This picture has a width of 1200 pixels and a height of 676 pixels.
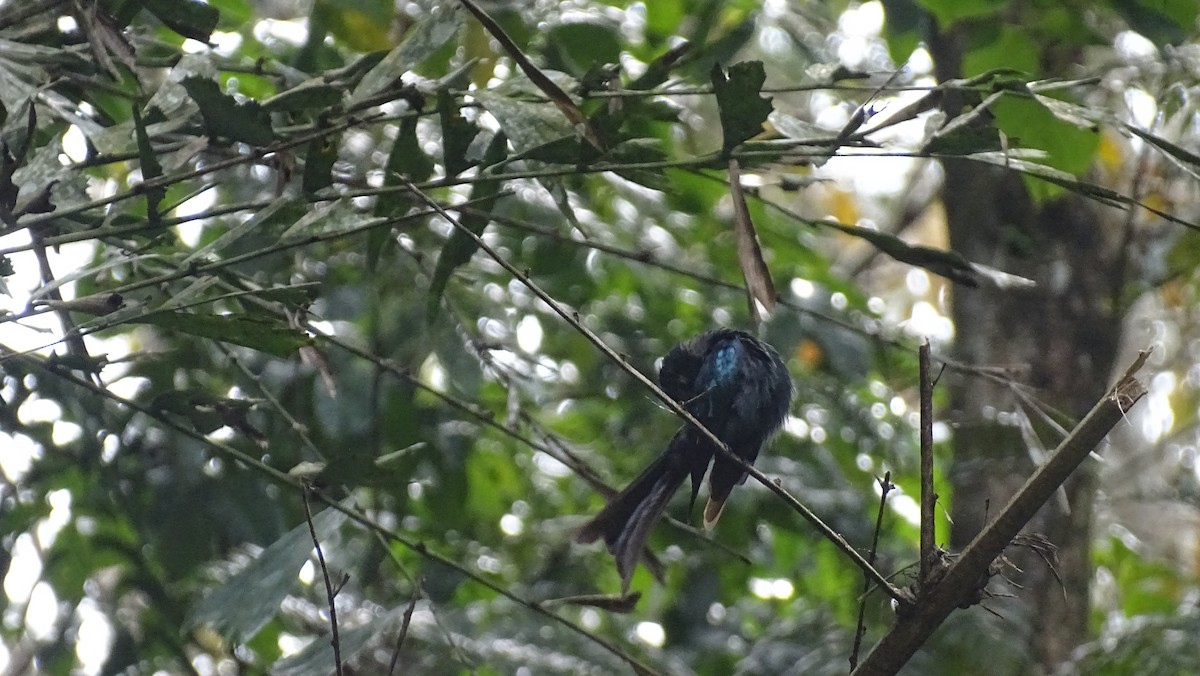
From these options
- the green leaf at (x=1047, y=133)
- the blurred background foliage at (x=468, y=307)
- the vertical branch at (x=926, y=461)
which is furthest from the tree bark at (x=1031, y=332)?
the vertical branch at (x=926, y=461)

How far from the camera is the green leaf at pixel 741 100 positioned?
1556 millimetres

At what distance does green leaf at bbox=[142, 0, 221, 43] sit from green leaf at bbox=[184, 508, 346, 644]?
0.79m

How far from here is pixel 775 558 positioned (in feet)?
12.4

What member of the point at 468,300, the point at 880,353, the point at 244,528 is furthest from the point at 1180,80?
the point at 244,528

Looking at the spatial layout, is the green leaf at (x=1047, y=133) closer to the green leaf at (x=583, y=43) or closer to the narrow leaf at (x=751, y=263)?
the narrow leaf at (x=751, y=263)

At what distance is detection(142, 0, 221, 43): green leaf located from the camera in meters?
1.86

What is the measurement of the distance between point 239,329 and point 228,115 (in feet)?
0.99

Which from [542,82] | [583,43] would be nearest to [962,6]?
[583,43]

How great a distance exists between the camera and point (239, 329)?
1.57 m

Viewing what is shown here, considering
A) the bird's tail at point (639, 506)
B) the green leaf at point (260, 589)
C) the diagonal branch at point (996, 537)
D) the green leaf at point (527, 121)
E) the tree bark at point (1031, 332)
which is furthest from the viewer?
the tree bark at point (1031, 332)

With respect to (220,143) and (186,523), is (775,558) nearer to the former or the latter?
(186,523)

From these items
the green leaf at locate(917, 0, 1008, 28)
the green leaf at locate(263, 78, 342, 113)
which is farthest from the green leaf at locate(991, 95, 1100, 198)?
the green leaf at locate(263, 78, 342, 113)

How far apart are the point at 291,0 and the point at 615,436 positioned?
2.61 m

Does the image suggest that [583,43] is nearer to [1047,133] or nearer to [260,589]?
[1047,133]
